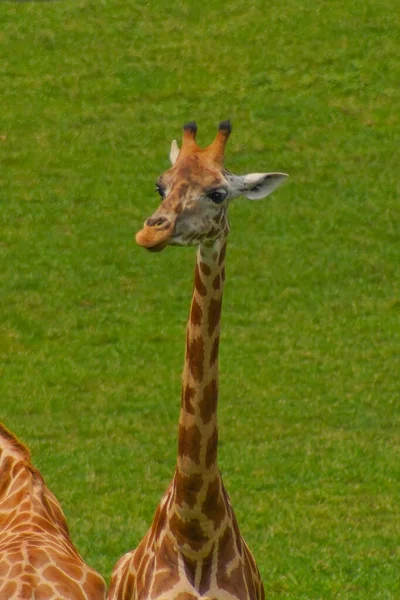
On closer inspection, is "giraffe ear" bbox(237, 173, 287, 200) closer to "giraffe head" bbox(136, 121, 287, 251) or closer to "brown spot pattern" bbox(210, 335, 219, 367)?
"giraffe head" bbox(136, 121, 287, 251)

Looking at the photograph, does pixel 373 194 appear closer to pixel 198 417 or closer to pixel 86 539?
pixel 86 539

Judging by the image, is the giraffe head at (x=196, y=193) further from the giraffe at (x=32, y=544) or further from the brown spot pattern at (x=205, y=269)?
the giraffe at (x=32, y=544)

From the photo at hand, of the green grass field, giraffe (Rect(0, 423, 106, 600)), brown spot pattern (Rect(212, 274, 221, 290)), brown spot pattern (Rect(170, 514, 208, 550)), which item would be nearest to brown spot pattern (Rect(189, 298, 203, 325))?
brown spot pattern (Rect(212, 274, 221, 290))

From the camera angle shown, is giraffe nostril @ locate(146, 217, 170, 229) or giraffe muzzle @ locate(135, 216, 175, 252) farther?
giraffe nostril @ locate(146, 217, 170, 229)

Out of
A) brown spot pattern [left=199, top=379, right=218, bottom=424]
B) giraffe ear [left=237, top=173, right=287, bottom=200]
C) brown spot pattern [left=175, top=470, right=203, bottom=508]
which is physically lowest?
brown spot pattern [left=175, top=470, right=203, bottom=508]

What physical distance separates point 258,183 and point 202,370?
108cm

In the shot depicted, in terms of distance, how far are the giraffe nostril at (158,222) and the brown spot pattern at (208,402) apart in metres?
1.10

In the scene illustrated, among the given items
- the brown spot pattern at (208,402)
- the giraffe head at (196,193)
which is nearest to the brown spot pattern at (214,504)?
the brown spot pattern at (208,402)

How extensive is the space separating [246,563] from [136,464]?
698 cm

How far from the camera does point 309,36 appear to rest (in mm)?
26094

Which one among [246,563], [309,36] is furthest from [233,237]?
[246,563]

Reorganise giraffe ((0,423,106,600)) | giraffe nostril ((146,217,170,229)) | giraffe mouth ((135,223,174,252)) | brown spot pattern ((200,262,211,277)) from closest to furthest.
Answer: giraffe mouth ((135,223,174,252)) → giraffe nostril ((146,217,170,229)) → brown spot pattern ((200,262,211,277)) → giraffe ((0,423,106,600))

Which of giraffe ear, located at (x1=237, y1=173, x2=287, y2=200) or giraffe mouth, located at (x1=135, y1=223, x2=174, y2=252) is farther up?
giraffe ear, located at (x1=237, y1=173, x2=287, y2=200)

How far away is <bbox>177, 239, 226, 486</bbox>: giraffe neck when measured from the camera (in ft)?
25.3
